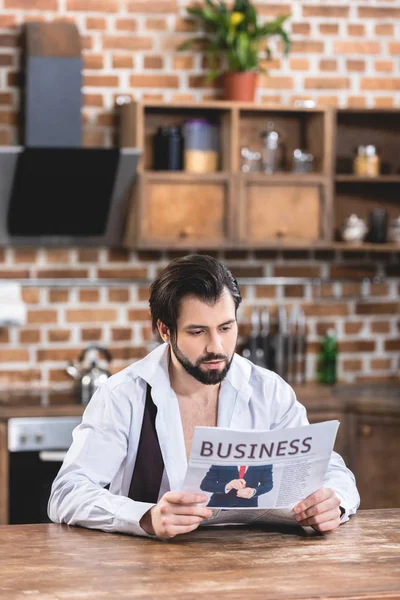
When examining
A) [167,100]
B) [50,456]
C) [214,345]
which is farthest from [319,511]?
[167,100]

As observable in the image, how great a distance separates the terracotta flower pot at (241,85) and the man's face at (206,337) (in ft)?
7.42

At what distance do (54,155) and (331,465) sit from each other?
2150mm

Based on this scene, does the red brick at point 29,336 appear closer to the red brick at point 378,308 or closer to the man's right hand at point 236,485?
the red brick at point 378,308

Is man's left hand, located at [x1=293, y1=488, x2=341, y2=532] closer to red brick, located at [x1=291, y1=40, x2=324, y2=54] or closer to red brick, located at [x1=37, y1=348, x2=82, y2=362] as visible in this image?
red brick, located at [x1=37, y1=348, x2=82, y2=362]

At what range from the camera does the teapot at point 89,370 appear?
412 centimetres

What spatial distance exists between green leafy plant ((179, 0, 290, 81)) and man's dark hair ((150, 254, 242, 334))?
7.33ft

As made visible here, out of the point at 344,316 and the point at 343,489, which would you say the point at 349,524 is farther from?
the point at 344,316

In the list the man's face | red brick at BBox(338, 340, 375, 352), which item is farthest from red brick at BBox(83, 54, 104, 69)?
the man's face

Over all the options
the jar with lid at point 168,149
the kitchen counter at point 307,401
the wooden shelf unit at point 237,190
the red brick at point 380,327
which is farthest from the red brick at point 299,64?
the kitchen counter at point 307,401

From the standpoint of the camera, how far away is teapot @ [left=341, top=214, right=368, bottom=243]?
449 cm

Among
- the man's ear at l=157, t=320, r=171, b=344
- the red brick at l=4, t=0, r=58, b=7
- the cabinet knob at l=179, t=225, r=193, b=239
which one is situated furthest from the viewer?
the red brick at l=4, t=0, r=58, b=7

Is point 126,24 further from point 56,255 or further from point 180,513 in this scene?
point 180,513

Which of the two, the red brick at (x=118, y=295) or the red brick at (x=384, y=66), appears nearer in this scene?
the red brick at (x=118, y=295)

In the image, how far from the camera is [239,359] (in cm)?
259
